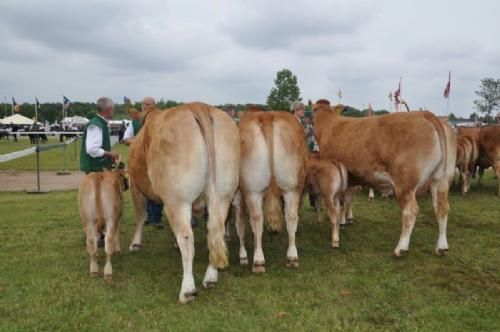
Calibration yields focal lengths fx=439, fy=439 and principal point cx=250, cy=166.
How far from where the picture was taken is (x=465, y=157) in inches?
448

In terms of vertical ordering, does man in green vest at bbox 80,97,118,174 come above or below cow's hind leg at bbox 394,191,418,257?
above

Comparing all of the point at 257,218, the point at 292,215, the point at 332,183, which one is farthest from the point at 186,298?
the point at 332,183

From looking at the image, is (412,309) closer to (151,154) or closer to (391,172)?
(391,172)

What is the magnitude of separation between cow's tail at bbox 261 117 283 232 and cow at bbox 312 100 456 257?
179 centimetres

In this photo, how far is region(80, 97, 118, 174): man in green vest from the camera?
616 centimetres

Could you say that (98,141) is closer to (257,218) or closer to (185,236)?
(185,236)

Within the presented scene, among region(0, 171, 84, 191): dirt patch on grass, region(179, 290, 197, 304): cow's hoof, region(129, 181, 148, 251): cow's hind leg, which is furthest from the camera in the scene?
region(0, 171, 84, 191): dirt patch on grass

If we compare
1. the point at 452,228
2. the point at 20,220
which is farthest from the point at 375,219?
the point at 20,220

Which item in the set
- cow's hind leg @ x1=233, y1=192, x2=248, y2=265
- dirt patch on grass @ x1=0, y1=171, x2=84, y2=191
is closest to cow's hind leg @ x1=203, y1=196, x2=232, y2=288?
cow's hind leg @ x1=233, y1=192, x2=248, y2=265

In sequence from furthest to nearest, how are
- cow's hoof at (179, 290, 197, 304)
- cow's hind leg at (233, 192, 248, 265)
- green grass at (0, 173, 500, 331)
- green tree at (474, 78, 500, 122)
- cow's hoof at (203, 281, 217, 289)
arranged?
green tree at (474, 78, 500, 122) < cow's hind leg at (233, 192, 248, 265) < cow's hoof at (203, 281, 217, 289) < cow's hoof at (179, 290, 197, 304) < green grass at (0, 173, 500, 331)

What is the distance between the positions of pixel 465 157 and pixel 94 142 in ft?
30.7

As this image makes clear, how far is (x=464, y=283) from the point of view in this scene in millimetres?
5074

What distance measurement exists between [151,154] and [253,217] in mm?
1473

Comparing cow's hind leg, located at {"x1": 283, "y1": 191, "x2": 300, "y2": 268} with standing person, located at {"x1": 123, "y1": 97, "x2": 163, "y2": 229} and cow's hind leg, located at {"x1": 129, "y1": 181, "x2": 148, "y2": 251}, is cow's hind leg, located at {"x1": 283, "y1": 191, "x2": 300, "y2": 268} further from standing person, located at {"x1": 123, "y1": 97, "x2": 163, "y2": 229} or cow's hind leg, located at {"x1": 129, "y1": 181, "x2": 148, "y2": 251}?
standing person, located at {"x1": 123, "y1": 97, "x2": 163, "y2": 229}
